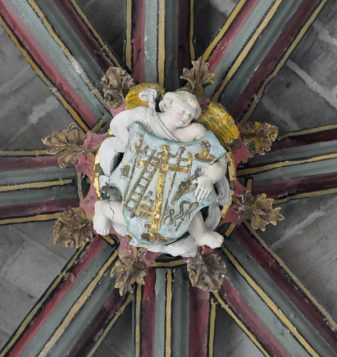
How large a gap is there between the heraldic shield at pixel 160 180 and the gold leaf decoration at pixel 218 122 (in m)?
0.45

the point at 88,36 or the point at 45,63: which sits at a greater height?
the point at 88,36

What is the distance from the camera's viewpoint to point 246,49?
7.23m

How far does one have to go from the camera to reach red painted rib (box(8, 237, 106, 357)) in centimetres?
762

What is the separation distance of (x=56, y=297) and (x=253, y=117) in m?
2.86

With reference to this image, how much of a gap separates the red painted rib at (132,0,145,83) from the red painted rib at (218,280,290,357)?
2221 mm

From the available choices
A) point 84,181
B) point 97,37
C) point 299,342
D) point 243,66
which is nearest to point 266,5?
point 243,66

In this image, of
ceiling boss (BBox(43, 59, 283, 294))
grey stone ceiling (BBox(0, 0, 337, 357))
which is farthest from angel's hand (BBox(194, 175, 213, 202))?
grey stone ceiling (BBox(0, 0, 337, 357))

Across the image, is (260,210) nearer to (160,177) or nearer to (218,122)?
(218,122)

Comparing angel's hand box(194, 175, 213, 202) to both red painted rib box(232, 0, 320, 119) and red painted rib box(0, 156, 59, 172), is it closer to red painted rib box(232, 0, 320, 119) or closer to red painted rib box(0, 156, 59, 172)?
red painted rib box(232, 0, 320, 119)

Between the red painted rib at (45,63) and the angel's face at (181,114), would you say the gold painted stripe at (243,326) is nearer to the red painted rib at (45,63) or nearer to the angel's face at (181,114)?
the red painted rib at (45,63)

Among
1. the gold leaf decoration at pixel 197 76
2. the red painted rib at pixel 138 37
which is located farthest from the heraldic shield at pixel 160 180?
the red painted rib at pixel 138 37

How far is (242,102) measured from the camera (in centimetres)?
746

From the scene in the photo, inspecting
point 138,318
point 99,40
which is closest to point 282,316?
point 138,318

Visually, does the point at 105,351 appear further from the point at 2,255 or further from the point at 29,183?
the point at 29,183
